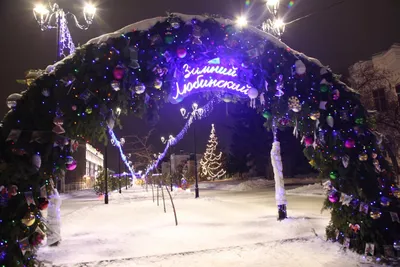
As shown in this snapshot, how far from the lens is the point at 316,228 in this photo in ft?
27.7

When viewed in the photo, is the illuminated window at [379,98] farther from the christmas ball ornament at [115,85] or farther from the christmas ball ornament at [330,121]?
the christmas ball ornament at [115,85]

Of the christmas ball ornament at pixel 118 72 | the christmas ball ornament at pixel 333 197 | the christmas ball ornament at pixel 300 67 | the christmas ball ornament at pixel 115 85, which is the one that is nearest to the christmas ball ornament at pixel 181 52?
the christmas ball ornament at pixel 118 72

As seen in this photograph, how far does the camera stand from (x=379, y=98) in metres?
23.5

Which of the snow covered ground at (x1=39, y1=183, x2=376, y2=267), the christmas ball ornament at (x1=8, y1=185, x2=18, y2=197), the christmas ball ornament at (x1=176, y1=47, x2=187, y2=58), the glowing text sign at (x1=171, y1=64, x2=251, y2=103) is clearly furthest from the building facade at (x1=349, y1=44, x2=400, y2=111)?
the christmas ball ornament at (x1=8, y1=185, x2=18, y2=197)

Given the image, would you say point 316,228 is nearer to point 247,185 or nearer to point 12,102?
point 12,102

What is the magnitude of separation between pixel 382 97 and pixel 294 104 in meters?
20.7

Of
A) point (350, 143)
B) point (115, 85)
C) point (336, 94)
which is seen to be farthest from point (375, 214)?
point (115, 85)

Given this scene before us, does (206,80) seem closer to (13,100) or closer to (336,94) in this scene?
(336,94)

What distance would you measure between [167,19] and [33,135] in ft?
10.3

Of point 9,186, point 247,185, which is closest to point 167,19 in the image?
point 9,186

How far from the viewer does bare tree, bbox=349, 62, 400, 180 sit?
19031 millimetres

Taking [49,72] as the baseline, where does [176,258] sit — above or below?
below

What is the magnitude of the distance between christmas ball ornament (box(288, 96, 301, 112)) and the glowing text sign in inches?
41.8

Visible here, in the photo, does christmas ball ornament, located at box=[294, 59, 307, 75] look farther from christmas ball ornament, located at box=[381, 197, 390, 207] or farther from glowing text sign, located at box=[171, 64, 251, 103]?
christmas ball ornament, located at box=[381, 197, 390, 207]
